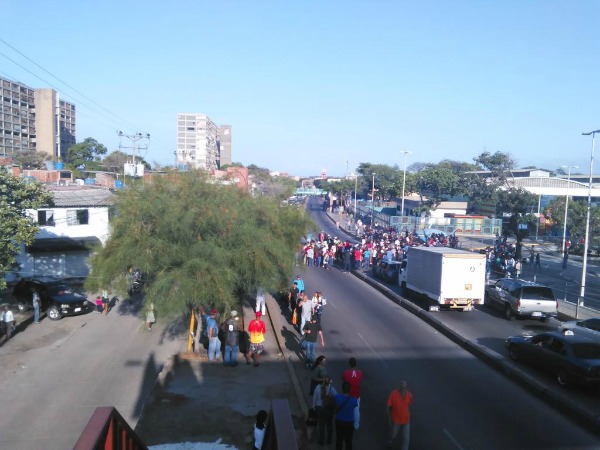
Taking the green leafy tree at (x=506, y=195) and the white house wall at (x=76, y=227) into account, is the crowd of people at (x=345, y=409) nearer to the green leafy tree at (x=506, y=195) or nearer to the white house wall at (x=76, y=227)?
the white house wall at (x=76, y=227)

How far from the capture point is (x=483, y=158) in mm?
76188

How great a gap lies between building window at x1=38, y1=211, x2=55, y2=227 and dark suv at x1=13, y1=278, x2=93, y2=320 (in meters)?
7.37

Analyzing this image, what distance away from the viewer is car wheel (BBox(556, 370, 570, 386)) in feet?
37.2

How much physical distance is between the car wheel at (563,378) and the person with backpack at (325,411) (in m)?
5.81

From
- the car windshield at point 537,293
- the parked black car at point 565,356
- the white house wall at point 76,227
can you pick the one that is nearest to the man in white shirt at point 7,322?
the white house wall at point 76,227

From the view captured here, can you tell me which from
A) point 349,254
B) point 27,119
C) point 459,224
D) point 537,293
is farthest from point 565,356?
point 27,119

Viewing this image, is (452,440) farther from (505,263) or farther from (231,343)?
(505,263)

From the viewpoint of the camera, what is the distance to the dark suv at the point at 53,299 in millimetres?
20375

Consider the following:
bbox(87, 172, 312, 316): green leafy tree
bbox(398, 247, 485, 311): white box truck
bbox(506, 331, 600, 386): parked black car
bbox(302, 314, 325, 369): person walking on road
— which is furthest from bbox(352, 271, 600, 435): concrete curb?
bbox(87, 172, 312, 316): green leafy tree

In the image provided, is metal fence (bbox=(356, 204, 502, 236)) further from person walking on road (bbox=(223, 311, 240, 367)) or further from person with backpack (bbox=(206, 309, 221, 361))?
person walking on road (bbox=(223, 311, 240, 367))

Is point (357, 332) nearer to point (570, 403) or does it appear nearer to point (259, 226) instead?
point (259, 226)

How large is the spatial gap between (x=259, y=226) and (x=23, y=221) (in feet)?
26.0

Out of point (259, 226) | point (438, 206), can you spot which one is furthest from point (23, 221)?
point (438, 206)

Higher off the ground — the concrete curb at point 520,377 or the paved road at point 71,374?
the concrete curb at point 520,377
